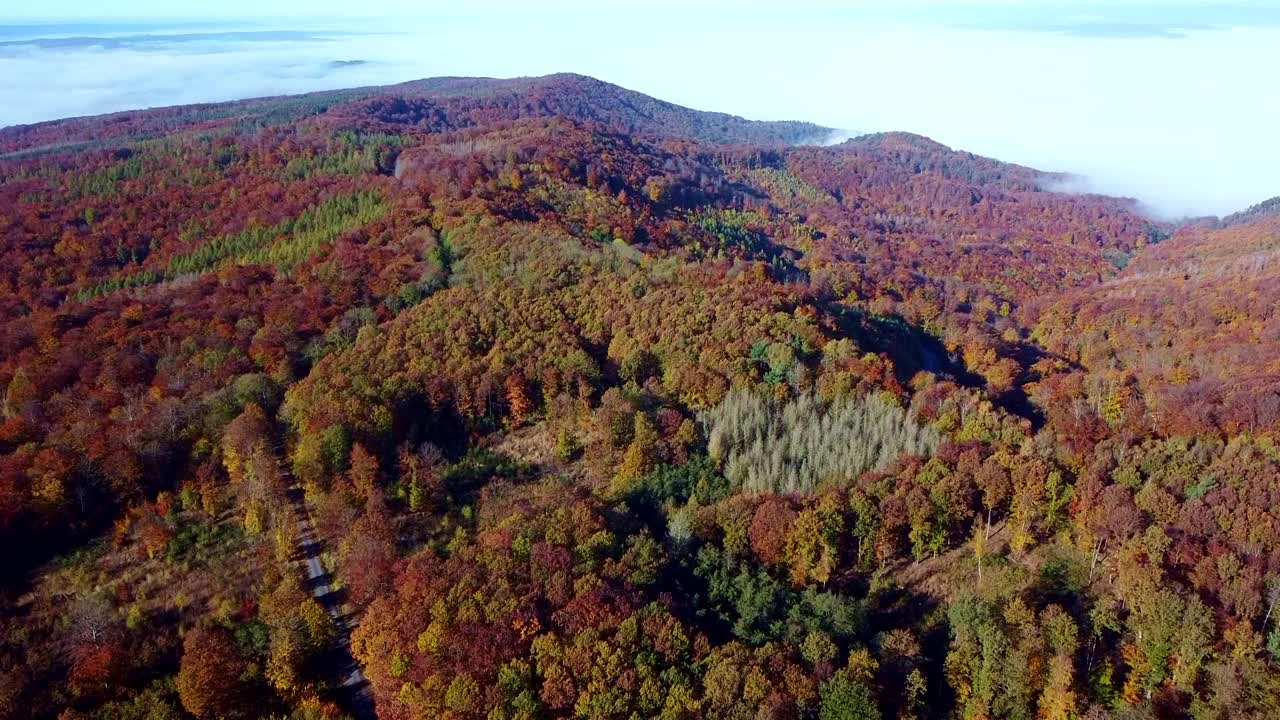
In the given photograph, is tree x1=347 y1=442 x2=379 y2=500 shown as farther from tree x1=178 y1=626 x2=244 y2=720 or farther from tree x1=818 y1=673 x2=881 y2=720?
tree x1=818 y1=673 x2=881 y2=720

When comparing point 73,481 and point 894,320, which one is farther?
point 894,320

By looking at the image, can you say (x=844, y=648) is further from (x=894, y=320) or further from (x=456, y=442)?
(x=894, y=320)

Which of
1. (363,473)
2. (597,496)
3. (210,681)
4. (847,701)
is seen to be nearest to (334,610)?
(210,681)

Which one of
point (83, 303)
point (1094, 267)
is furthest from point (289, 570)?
point (1094, 267)

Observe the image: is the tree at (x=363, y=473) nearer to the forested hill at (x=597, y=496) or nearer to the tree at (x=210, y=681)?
the forested hill at (x=597, y=496)

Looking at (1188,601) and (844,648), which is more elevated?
(1188,601)

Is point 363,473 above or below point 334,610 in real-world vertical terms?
above

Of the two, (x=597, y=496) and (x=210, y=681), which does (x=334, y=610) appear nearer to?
(x=210, y=681)
